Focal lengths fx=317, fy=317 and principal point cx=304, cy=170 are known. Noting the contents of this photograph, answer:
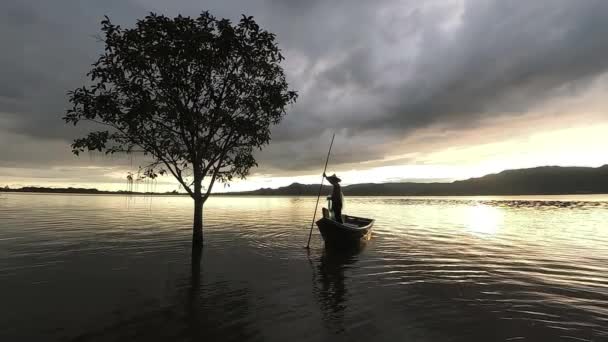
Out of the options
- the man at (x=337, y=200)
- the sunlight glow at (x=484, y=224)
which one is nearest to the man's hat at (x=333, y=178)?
the man at (x=337, y=200)

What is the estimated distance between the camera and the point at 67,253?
59.7 feet

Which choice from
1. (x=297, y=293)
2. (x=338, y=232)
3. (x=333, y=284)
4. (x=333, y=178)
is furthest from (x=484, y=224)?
(x=297, y=293)

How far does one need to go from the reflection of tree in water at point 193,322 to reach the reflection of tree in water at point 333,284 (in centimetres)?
223

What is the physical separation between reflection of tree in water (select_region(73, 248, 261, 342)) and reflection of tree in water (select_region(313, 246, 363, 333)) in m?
2.23

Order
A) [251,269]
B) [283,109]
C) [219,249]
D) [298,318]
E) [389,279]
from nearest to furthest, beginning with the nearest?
[298,318]
[389,279]
[251,269]
[283,109]
[219,249]

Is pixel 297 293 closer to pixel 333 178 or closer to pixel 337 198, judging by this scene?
pixel 333 178

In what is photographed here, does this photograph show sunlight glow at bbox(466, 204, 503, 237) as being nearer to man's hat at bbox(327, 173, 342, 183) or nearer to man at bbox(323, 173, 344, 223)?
man at bbox(323, 173, 344, 223)

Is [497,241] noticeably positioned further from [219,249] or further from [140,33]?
[140,33]

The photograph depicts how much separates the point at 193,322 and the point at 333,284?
19.5ft

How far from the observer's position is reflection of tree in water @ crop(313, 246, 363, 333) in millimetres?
8969

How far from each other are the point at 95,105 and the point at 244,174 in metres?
8.83

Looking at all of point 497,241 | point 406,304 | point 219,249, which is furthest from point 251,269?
point 497,241

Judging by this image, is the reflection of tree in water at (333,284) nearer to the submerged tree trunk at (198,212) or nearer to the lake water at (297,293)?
the lake water at (297,293)

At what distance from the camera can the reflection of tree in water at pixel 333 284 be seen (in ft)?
29.4
